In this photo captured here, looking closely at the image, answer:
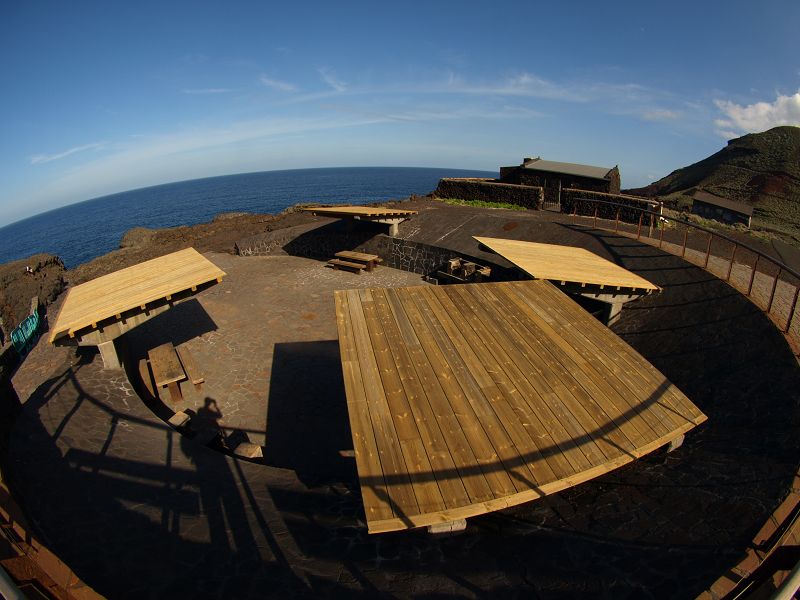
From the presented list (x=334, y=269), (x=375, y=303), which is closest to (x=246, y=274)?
(x=334, y=269)

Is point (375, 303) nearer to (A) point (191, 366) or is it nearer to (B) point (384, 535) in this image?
(B) point (384, 535)

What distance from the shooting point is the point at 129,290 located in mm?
10844

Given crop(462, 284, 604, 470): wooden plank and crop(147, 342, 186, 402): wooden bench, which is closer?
crop(462, 284, 604, 470): wooden plank

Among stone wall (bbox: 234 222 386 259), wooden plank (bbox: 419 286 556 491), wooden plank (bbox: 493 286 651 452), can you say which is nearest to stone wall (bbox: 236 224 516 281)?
stone wall (bbox: 234 222 386 259)

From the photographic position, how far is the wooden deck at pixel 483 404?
15.0 ft

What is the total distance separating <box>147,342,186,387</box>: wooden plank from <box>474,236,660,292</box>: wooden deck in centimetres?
962

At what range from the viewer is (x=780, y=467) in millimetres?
6242

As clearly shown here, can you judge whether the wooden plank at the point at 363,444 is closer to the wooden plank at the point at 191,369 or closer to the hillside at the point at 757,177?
the wooden plank at the point at 191,369

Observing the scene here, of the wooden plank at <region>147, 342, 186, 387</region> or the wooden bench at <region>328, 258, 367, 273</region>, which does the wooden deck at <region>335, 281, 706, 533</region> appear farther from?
the wooden bench at <region>328, 258, 367, 273</region>

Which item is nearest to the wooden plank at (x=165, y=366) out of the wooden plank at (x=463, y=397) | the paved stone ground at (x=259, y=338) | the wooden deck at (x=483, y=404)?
the paved stone ground at (x=259, y=338)

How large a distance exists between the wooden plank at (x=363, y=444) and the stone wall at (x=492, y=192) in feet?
75.1

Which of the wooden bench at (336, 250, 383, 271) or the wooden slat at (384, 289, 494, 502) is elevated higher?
the wooden slat at (384, 289, 494, 502)

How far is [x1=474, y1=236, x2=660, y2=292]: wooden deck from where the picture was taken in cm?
1012

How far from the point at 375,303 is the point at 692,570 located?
21.4 feet
